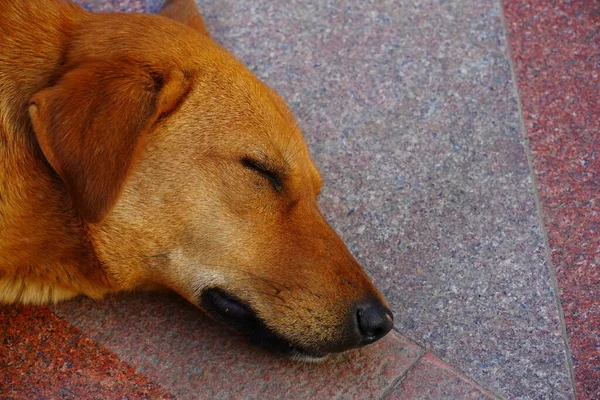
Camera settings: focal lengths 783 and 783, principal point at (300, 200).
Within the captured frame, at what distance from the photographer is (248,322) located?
337cm

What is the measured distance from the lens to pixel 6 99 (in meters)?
3.16

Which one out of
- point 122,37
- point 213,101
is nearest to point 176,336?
point 213,101

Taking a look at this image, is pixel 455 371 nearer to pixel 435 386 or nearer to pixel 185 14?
pixel 435 386

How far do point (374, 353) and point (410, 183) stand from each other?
3.80 feet

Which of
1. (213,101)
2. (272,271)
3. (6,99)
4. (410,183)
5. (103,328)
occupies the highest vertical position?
(6,99)

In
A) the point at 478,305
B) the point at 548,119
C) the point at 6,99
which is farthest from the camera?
the point at 548,119

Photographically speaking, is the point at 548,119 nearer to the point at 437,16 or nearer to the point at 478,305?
the point at 437,16

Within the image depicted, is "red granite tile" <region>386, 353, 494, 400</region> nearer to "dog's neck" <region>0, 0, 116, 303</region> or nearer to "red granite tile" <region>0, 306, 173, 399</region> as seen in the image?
"red granite tile" <region>0, 306, 173, 399</region>

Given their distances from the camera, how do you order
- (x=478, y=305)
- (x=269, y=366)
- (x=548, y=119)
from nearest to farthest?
(x=269, y=366) → (x=478, y=305) → (x=548, y=119)

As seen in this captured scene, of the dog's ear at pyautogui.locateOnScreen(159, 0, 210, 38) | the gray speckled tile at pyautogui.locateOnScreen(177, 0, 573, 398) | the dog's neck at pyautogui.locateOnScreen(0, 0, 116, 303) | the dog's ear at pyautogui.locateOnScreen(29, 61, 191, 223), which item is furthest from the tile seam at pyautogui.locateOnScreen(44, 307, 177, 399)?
the dog's ear at pyautogui.locateOnScreen(159, 0, 210, 38)

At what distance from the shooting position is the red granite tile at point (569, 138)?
12.9 feet

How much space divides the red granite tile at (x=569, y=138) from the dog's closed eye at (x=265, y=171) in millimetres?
1652

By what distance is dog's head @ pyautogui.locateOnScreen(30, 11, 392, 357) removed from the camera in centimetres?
319

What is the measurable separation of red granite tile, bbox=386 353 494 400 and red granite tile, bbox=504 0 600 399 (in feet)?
1.77
